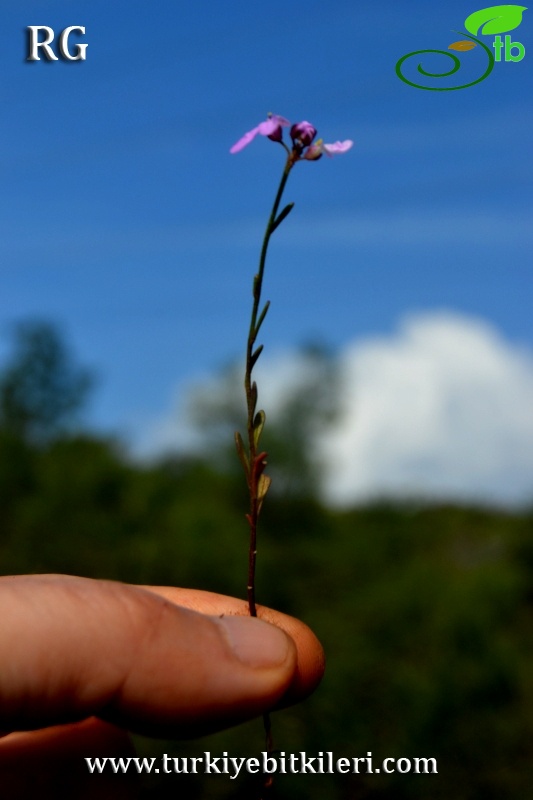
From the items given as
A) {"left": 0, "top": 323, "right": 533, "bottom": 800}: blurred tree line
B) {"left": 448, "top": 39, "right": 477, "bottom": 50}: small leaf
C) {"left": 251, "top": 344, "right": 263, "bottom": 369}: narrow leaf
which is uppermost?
{"left": 448, "top": 39, "right": 477, "bottom": 50}: small leaf

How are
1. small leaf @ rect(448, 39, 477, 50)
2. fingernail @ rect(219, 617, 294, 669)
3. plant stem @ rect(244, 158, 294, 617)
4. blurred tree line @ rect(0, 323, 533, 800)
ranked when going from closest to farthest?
plant stem @ rect(244, 158, 294, 617)
fingernail @ rect(219, 617, 294, 669)
small leaf @ rect(448, 39, 477, 50)
blurred tree line @ rect(0, 323, 533, 800)

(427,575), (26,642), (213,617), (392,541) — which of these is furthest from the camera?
(392,541)

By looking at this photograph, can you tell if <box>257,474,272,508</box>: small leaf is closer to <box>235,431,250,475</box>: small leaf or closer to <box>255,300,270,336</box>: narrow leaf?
<box>235,431,250,475</box>: small leaf

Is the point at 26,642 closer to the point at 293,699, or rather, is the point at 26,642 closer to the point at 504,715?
the point at 293,699

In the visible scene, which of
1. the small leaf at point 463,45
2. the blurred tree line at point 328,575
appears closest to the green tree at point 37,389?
the blurred tree line at point 328,575

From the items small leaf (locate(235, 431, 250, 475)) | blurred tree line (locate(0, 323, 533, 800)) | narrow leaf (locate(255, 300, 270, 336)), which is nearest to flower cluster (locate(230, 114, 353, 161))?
narrow leaf (locate(255, 300, 270, 336))

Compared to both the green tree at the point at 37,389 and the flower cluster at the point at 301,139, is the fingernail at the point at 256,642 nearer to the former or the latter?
the flower cluster at the point at 301,139

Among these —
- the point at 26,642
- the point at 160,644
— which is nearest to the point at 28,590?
the point at 26,642
